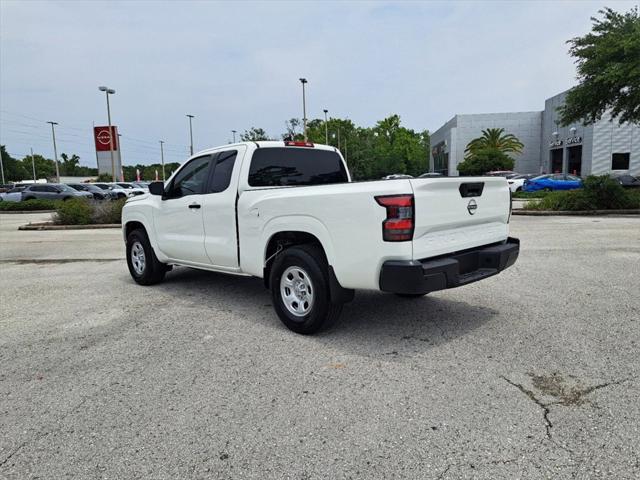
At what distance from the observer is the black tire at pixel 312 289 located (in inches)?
175

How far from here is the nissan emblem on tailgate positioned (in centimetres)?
450

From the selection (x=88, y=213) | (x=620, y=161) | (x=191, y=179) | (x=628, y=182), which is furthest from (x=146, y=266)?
(x=620, y=161)

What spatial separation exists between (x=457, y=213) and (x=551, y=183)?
91.9ft

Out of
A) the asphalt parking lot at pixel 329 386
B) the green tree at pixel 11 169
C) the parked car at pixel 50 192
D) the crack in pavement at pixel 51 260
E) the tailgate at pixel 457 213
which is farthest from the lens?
the green tree at pixel 11 169

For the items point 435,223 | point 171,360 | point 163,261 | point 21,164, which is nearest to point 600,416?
point 435,223

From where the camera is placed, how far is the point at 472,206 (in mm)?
4535

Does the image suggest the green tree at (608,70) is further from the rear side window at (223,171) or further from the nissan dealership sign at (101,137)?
the nissan dealership sign at (101,137)

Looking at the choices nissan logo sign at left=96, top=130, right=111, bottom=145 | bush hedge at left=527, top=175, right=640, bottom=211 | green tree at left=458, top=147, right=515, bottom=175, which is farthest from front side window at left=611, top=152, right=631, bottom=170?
nissan logo sign at left=96, top=130, right=111, bottom=145

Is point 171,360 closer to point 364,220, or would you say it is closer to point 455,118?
point 364,220

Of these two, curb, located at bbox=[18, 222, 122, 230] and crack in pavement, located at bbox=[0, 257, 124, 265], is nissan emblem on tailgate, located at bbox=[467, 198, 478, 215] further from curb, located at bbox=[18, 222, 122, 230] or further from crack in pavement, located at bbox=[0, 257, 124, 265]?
curb, located at bbox=[18, 222, 122, 230]

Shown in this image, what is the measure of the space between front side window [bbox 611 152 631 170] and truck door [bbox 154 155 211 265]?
4593cm

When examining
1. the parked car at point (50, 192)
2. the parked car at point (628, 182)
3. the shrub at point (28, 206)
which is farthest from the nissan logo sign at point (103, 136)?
the parked car at point (628, 182)

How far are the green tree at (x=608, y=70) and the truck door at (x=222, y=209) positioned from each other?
51.0ft

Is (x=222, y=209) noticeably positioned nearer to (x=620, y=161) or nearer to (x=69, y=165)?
(x=620, y=161)
